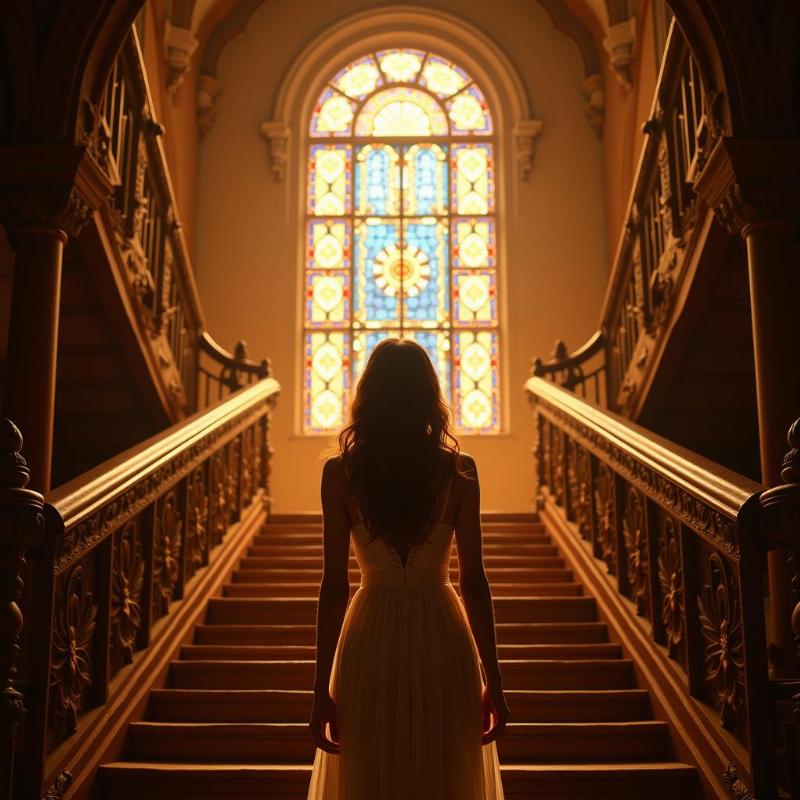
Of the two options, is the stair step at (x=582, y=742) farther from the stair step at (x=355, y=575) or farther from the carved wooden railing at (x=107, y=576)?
the stair step at (x=355, y=575)

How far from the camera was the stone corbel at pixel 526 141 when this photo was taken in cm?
1184

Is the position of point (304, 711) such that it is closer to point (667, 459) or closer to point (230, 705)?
point (230, 705)

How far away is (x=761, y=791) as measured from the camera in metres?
3.19

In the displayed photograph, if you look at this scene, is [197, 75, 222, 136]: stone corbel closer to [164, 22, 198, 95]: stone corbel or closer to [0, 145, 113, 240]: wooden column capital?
[164, 22, 198, 95]: stone corbel

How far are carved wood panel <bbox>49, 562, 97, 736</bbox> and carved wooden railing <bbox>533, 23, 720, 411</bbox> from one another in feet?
10.8

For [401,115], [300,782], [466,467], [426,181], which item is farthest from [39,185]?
[401,115]

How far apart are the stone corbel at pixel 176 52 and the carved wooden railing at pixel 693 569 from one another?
6.62 m

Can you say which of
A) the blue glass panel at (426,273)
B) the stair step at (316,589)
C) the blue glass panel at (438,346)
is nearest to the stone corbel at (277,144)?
the blue glass panel at (426,273)

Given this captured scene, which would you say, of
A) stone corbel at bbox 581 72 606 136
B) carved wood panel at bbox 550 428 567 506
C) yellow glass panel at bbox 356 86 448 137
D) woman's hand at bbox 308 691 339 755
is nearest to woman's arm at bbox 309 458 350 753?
woman's hand at bbox 308 691 339 755

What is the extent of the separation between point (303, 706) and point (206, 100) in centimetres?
883

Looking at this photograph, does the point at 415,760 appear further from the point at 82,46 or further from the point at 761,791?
the point at 82,46

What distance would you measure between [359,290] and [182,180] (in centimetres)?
213

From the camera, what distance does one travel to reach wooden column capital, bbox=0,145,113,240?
5.00 m

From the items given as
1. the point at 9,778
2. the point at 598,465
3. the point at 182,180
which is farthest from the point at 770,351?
the point at 182,180
